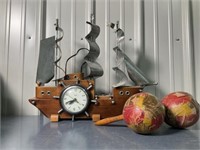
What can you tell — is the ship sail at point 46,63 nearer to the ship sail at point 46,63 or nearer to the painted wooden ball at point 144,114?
the ship sail at point 46,63

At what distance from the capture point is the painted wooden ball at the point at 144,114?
65cm

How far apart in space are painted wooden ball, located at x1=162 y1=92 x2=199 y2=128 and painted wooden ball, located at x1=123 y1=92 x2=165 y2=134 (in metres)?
0.08

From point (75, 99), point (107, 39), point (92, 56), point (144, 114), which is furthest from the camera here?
point (107, 39)

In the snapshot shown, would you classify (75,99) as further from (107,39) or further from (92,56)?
(107,39)

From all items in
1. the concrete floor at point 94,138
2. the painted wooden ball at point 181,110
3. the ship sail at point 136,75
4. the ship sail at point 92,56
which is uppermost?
the ship sail at point 92,56

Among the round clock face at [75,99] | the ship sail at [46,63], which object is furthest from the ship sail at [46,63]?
the round clock face at [75,99]

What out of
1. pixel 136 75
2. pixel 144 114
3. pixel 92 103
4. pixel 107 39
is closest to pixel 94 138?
pixel 144 114

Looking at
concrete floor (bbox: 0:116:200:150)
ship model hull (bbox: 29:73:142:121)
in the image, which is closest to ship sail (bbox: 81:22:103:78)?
ship model hull (bbox: 29:73:142:121)

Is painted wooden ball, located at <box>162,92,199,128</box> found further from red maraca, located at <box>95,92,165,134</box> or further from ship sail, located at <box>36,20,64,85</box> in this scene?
ship sail, located at <box>36,20,64,85</box>

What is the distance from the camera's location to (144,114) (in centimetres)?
65

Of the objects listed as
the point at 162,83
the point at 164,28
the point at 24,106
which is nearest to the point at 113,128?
the point at 162,83

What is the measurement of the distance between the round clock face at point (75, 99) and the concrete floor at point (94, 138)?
105mm

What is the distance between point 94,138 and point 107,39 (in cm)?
68

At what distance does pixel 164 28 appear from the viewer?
3.96 ft
